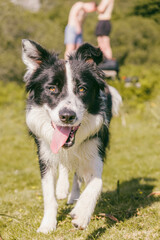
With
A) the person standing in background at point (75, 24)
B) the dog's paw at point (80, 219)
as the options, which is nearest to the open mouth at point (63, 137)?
the dog's paw at point (80, 219)

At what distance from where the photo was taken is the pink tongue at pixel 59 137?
3.00 m

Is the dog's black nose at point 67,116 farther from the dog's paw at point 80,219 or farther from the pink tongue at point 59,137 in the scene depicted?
the dog's paw at point 80,219

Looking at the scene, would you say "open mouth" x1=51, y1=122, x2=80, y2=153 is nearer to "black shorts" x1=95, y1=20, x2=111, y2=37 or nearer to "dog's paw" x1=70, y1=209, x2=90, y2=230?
"dog's paw" x1=70, y1=209, x2=90, y2=230

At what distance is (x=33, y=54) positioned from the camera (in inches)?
133

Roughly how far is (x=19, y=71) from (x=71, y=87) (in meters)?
16.1

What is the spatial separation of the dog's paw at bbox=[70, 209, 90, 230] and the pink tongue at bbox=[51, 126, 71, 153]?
65 cm

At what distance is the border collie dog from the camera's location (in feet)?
10.1

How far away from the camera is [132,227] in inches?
117

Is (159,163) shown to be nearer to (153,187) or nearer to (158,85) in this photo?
(153,187)

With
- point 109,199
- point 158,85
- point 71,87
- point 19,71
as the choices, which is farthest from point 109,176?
point 19,71

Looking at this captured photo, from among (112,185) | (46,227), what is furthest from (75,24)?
(46,227)

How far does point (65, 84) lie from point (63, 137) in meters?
0.53

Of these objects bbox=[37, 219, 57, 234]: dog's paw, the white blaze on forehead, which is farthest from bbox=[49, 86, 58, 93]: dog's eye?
bbox=[37, 219, 57, 234]: dog's paw

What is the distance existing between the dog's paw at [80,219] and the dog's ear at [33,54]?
164 cm
